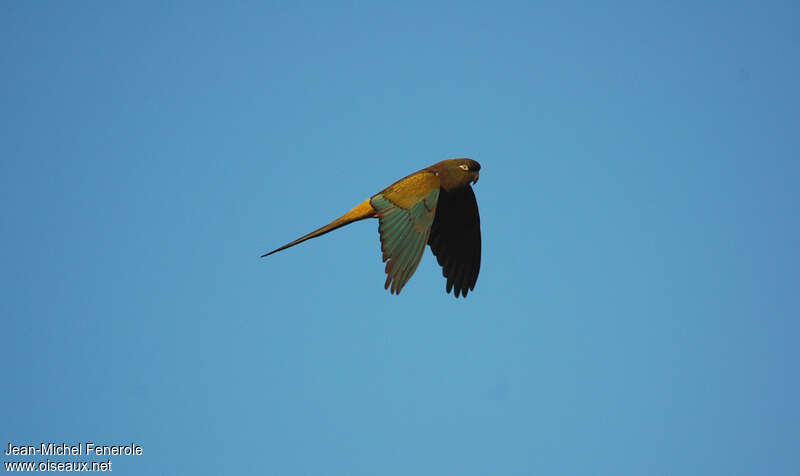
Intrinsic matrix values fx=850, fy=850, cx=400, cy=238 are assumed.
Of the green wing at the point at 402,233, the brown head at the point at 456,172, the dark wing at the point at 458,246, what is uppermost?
the brown head at the point at 456,172

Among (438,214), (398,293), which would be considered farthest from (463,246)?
(398,293)

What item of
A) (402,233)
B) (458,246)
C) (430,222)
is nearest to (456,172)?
(458,246)

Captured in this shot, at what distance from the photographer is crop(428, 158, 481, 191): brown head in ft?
46.7

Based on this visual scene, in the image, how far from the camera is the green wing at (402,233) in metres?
11.8

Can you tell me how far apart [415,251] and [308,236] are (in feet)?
6.20

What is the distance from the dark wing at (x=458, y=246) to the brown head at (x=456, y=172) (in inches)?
40.2

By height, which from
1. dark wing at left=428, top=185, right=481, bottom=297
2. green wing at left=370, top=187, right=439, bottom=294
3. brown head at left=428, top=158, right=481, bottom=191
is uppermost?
brown head at left=428, top=158, right=481, bottom=191

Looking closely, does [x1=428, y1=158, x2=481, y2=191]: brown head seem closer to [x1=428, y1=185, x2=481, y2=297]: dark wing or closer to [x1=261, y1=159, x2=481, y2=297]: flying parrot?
[x1=261, y1=159, x2=481, y2=297]: flying parrot

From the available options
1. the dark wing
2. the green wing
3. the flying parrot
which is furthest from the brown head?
the dark wing

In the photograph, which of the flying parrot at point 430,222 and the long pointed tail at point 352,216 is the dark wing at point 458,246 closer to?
the flying parrot at point 430,222

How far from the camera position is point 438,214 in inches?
605

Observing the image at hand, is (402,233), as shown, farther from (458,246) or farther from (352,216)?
(458,246)

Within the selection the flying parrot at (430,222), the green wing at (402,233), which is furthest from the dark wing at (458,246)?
the green wing at (402,233)

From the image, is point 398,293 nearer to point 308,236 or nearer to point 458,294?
point 308,236
